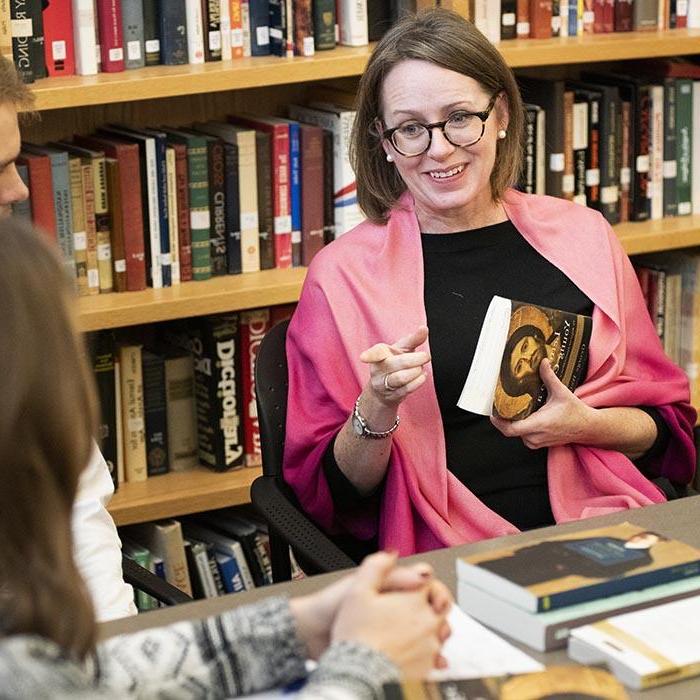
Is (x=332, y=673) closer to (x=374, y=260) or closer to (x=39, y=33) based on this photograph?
(x=374, y=260)

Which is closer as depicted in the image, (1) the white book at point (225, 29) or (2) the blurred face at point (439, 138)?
(2) the blurred face at point (439, 138)

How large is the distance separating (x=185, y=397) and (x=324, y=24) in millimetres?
800

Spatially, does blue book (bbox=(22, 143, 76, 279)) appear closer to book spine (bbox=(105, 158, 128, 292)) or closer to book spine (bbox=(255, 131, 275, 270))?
book spine (bbox=(105, 158, 128, 292))

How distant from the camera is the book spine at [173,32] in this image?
2613 mm

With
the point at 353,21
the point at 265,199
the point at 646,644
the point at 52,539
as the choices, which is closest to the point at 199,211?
the point at 265,199

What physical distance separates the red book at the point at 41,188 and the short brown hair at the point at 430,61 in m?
0.59

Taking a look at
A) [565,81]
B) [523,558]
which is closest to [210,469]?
[565,81]

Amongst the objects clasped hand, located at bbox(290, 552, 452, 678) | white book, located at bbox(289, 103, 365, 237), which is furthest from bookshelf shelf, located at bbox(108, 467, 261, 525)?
clasped hand, located at bbox(290, 552, 452, 678)

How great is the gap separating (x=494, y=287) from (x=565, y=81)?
1025 millimetres

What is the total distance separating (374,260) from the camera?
A: 2287 millimetres

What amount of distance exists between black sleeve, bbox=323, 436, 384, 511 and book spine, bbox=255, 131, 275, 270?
0.76 metres

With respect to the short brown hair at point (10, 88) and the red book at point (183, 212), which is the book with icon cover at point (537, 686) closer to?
the short brown hair at point (10, 88)

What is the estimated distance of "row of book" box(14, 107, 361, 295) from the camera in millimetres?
2627

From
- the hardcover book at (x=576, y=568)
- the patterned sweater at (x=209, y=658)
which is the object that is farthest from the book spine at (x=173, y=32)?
the patterned sweater at (x=209, y=658)
